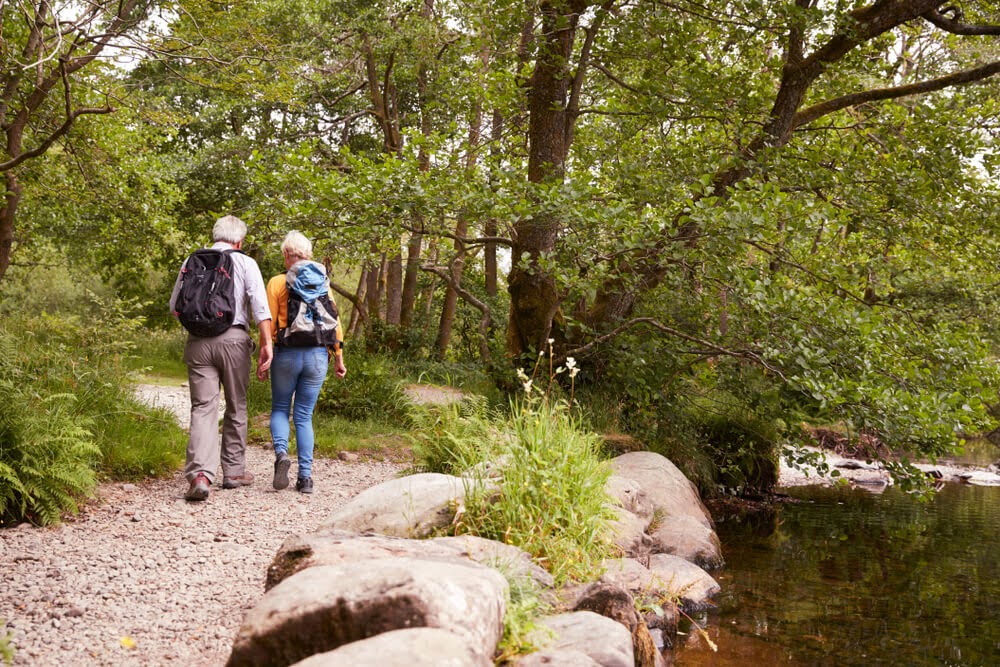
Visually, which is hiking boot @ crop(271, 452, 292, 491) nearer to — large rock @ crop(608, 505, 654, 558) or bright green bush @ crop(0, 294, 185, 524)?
bright green bush @ crop(0, 294, 185, 524)

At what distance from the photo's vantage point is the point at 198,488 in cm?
564

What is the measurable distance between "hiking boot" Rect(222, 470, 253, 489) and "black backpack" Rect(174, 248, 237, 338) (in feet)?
4.11

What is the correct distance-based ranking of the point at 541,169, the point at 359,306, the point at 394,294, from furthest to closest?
the point at 394,294 → the point at 359,306 → the point at 541,169

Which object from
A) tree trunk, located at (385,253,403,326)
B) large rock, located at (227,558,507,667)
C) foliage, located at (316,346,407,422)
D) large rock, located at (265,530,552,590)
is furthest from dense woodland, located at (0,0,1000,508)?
tree trunk, located at (385,253,403,326)

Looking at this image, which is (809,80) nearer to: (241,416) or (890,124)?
(890,124)

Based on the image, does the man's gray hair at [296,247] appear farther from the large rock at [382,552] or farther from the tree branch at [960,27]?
the tree branch at [960,27]

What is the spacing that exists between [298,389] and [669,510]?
146 inches

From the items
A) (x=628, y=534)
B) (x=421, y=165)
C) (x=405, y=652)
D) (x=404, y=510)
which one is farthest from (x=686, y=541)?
(x=421, y=165)

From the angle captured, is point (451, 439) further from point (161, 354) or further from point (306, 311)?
point (161, 354)

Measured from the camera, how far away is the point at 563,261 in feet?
27.5

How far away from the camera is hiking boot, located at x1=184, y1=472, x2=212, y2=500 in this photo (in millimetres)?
5648

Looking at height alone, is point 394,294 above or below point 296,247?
below

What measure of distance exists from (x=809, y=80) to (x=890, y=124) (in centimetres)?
147

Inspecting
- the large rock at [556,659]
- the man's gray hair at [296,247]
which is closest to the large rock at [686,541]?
the large rock at [556,659]
